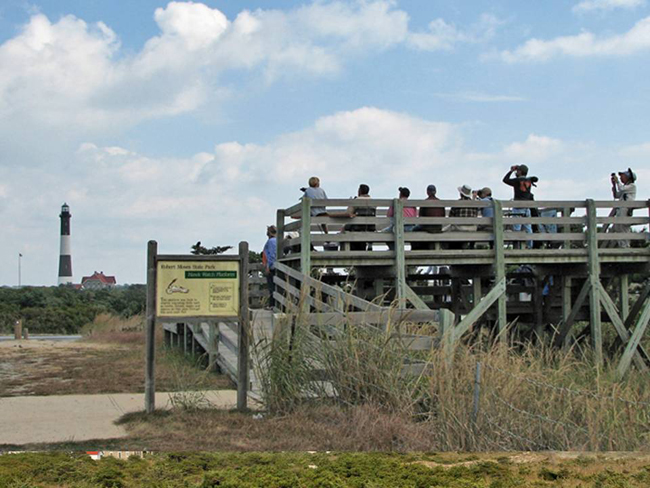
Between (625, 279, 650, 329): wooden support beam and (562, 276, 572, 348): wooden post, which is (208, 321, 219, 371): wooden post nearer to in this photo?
(562, 276, 572, 348): wooden post

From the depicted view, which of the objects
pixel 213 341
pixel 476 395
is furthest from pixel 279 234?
pixel 476 395

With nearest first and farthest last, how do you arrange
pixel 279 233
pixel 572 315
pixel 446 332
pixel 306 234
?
pixel 446 332 < pixel 306 234 < pixel 279 233 < pixel 572 315

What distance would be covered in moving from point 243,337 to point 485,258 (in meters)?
8.09

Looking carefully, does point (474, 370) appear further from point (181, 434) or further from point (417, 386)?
point (181, 434)

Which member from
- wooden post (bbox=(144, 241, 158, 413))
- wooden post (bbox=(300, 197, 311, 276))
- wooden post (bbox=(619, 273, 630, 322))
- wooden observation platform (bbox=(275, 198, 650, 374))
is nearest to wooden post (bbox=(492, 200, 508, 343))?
wooden observation platform (bbox=(275, 198, 650, 374))

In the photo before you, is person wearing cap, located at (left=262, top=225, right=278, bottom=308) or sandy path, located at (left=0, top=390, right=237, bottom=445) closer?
sandy path, located at (left=0, top=390, right=237, bottom=445)

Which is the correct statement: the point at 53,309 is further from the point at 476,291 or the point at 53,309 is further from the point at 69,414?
the point at 69,414

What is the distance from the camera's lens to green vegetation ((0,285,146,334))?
1608 inches

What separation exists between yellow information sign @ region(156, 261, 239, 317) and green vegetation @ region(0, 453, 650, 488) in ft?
11.0

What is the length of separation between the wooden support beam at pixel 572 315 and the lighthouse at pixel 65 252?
88.6 metres

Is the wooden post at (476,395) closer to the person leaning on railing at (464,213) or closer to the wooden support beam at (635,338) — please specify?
the person leaning on railing at (464,213)

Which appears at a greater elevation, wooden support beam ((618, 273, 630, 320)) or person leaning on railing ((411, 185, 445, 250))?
person leaning on railing ((411, 185, 445, 250))

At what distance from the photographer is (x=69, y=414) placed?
34.3 feet

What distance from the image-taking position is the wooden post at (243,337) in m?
10.3
